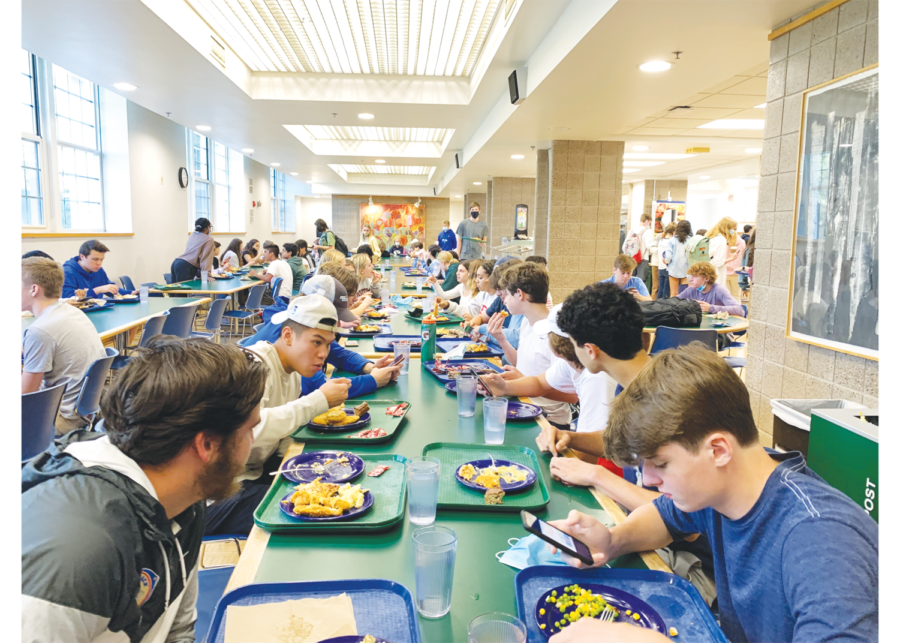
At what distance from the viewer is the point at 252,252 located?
1078cm

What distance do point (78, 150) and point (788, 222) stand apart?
8.50 m

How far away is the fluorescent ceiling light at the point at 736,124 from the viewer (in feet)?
21.3

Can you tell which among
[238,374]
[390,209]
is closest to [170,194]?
[238,374]

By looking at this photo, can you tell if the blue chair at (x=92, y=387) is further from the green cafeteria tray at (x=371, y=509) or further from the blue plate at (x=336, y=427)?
the green cafeteria tray at (x=371, y=509)

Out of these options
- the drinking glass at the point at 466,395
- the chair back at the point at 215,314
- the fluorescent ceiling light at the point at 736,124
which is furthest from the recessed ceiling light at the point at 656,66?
the chair back at the point at 215,314

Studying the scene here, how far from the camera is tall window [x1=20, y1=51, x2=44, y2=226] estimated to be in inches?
247

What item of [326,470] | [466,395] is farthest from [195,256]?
[326,470]

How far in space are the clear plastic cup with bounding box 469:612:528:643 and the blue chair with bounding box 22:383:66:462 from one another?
6.71ft

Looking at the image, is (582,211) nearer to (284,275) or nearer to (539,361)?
(284,275)

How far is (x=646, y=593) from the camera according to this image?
1.08m

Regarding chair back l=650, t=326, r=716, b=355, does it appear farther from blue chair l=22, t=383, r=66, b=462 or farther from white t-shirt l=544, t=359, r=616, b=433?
blue chair l=22, t=383, r=66, b=462

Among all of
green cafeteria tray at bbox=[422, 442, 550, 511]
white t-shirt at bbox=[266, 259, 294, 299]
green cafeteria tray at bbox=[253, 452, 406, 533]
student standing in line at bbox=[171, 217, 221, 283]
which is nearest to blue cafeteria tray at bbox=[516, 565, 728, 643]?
green cafeteria tray at bbox=[422, 442, 550, 511]

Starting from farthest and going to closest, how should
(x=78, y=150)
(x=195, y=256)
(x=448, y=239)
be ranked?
(x=448, y=239), (x=195, y=256), (x=78, y=150)

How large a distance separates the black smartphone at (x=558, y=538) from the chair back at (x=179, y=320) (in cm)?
417
